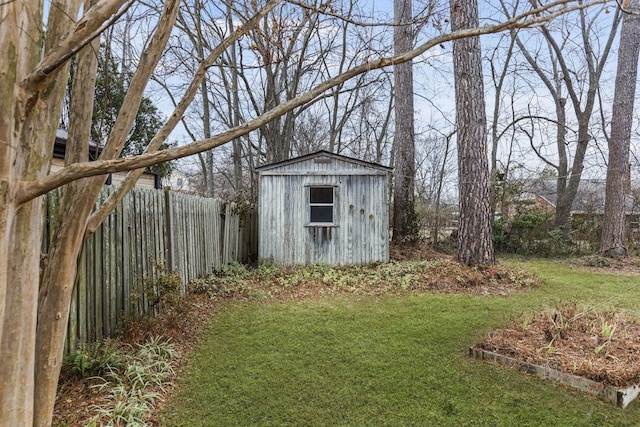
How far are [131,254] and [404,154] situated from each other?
8.42 m

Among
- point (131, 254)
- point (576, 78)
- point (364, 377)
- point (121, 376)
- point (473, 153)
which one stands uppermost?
point (576, 78)

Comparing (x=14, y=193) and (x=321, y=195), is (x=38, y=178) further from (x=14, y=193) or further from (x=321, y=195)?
(x=321, y=195)

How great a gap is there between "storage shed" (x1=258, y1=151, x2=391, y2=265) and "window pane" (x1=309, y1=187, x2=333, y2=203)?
0.20ft

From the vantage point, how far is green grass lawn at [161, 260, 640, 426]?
2.54 metres

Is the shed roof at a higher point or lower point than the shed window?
higher

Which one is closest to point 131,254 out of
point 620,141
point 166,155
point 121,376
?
point 121,376

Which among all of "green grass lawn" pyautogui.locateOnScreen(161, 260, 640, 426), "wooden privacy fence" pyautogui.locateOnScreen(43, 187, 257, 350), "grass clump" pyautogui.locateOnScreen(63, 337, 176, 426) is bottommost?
"green grass lawn" pyautogui.locateOnScreen(161, 260, 640, 426)

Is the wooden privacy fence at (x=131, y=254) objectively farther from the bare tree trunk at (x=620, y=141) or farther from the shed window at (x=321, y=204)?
the bare tree trunk at (x=620, y=141)

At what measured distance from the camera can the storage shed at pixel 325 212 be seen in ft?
28.5

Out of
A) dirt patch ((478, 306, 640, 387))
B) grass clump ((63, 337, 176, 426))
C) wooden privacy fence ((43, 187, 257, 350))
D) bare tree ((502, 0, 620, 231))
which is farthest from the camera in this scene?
bare tree ((502, 0, 620, 231))

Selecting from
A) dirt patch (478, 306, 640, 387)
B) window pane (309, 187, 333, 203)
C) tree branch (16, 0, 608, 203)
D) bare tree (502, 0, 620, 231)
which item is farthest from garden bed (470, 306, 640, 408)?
bare tree (502, 0, 620, 231)

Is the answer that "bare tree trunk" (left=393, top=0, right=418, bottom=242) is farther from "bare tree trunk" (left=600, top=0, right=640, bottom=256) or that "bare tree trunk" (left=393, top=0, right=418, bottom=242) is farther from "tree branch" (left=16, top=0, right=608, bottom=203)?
"tree branch" (left=16, top=0, right=608, bottom=203)

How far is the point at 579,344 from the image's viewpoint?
333cm

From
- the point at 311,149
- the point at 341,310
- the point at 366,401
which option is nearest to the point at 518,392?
the point at 366,401
